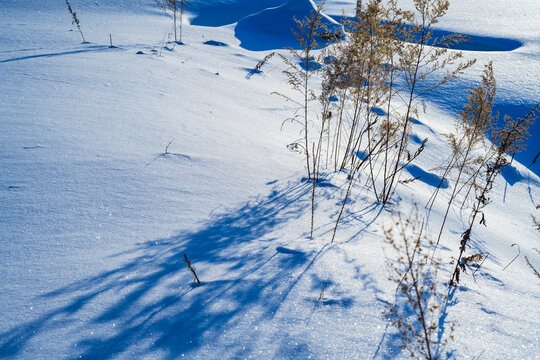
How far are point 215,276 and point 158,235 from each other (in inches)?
→ 17.9

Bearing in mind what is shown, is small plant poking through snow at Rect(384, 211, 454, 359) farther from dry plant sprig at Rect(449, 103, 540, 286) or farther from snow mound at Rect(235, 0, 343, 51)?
snow mound at Rect(235, 0, 343, 51)

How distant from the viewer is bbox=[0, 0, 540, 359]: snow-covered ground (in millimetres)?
1134

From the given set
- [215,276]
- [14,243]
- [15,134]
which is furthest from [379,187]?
[15,134]

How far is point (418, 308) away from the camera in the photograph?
4.56ft

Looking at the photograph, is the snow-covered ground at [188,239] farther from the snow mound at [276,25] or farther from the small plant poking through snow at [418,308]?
the snow mound at [276,25]

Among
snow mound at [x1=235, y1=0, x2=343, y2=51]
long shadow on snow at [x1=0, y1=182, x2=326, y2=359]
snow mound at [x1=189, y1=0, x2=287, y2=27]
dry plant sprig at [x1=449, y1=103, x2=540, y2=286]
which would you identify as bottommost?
long shadow on snow at [x1=0, y1=182, x2=326, y2=359]

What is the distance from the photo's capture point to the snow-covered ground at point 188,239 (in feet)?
3.72

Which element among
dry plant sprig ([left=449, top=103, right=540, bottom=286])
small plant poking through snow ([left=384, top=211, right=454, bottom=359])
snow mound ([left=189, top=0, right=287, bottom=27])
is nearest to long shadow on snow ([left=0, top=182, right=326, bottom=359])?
small plant poking through snow ([left=384, top=211, right=454, bottom=359])

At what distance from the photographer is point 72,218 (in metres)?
1.67

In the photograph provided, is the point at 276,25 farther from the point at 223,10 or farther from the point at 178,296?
the point at 178,296

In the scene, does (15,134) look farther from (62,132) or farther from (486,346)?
(486,346)

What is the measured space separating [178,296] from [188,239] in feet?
1.40

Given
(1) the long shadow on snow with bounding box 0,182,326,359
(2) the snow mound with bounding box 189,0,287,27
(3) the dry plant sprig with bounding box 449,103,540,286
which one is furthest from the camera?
(2) the snow mound with bounding box 189,0,287,27

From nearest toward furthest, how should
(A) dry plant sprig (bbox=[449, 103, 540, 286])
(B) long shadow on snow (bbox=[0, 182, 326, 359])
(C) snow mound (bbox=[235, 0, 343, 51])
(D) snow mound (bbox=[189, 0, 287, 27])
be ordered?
(B) long shadow on snow (bbox=[0, 182, 326, 359]) < (A) dry plant sprig (bbox=[449, 103, 540, 286]) < (C) snow mound (bbox=[235, 0, 343, 51]) < (D) snow mound (bbox=[189, 0, 287, 27])
